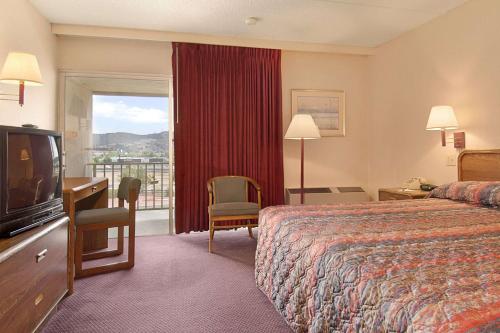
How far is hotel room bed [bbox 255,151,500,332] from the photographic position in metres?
0.93

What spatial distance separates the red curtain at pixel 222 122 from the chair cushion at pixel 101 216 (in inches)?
46.2

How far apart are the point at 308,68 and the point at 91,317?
384 cm

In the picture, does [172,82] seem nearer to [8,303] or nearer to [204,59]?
[204,59]

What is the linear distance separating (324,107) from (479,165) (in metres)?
2.07

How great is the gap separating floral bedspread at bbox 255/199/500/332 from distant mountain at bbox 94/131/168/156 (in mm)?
2402

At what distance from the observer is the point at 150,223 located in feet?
15.2

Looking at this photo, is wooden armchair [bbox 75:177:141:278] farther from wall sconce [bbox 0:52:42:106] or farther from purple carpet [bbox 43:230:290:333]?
wall sconce [bbox 0:52:42:106]

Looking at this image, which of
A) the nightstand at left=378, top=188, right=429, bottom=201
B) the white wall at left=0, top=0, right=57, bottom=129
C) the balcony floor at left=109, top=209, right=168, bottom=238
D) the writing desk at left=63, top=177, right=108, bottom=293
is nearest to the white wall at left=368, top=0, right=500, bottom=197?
the nightstand at left=378, top=188, right=429, bottom=201

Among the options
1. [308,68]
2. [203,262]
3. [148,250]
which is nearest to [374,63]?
[308,68]

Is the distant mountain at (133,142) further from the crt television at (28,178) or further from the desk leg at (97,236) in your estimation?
the crt television at (28,178)

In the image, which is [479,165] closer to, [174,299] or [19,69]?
[174,299]

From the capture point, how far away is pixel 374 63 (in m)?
4.48

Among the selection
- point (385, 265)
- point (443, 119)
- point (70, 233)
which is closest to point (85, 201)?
point (70, 233)

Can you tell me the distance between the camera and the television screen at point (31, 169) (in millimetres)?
1638
